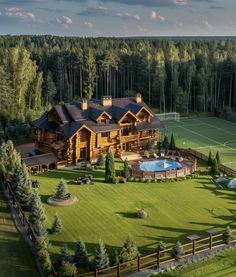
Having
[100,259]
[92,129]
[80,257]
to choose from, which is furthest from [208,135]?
[100,259]

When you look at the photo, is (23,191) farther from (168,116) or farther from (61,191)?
(168,116)

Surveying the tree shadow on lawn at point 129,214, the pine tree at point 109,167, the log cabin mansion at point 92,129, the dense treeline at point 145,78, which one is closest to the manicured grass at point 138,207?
the tree shadow on lawn at point 129,214

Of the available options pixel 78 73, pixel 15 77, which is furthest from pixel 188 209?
pixel 78 73

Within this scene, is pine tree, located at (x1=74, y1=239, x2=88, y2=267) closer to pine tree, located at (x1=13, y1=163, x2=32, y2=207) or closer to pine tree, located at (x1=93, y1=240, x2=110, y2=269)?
pine tree, located at (x1=93, y1=240, x2=110, y2=269)

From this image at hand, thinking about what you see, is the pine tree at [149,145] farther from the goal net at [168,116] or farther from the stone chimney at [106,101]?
the goal net at [168,116]

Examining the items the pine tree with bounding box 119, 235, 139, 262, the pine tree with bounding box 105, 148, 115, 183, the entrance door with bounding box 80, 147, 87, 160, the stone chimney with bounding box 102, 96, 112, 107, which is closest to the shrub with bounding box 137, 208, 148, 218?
the pine tree with bounding box 119, 235, 139, 262
